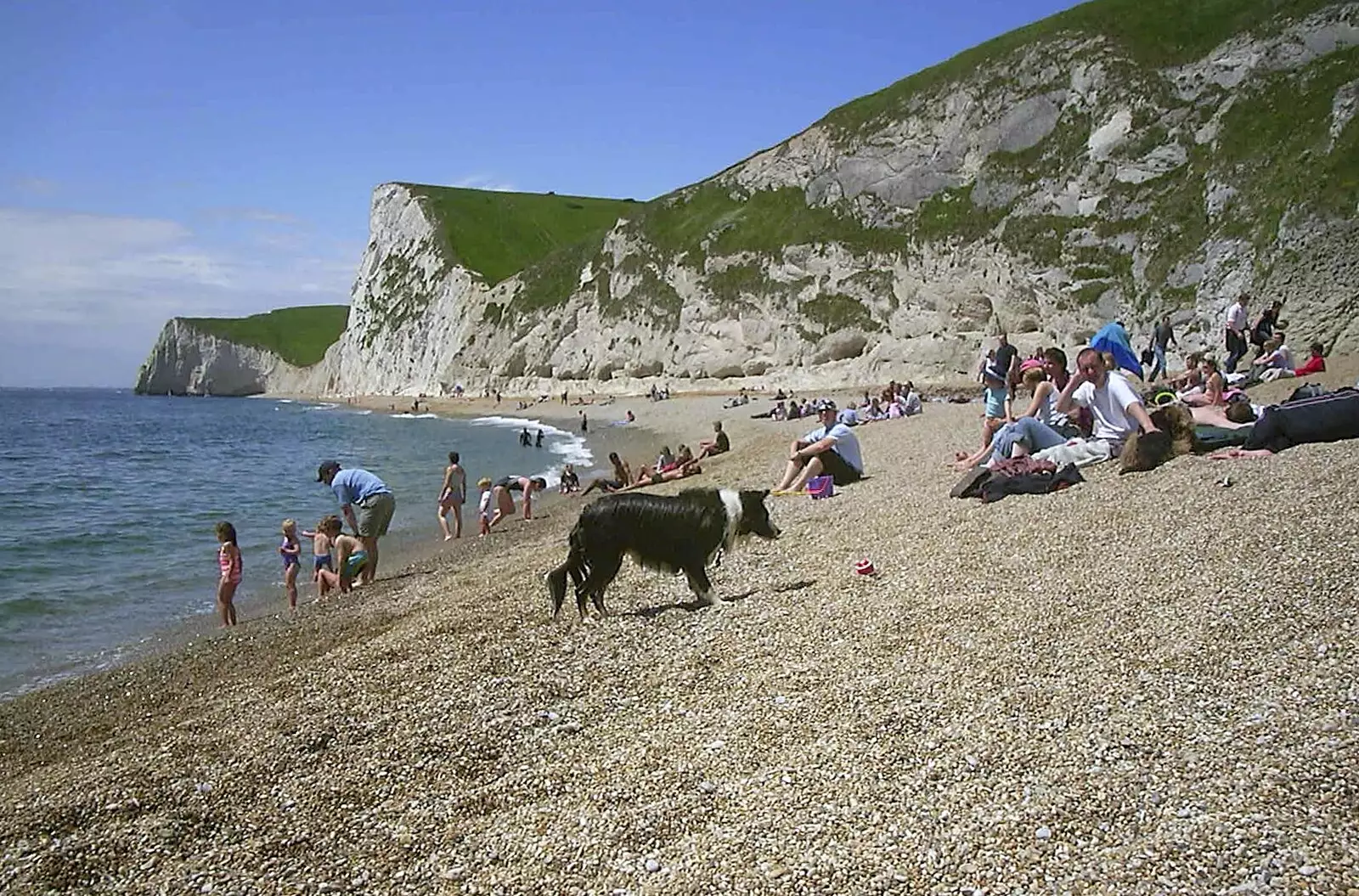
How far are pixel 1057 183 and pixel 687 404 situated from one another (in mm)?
21666

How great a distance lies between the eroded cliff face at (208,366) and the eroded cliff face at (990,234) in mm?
88379

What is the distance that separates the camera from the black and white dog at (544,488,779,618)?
8172mm

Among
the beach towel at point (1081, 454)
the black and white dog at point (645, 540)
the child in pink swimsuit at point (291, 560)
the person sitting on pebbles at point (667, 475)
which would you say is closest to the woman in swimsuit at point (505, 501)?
the person sitting on pebbles at point (667, 475)

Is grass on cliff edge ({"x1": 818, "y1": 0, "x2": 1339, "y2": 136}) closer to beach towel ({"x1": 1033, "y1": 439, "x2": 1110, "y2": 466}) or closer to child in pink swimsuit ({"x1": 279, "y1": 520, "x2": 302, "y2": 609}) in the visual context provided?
beach towel ({"x1": 1033, "y1": 439, "x2": 1110, "y2": 466})

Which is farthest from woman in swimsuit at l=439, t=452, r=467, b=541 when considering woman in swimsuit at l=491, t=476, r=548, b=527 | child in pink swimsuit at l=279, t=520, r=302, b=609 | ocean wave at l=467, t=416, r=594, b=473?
ocean wave at l=467, t=416, r=594, b=473

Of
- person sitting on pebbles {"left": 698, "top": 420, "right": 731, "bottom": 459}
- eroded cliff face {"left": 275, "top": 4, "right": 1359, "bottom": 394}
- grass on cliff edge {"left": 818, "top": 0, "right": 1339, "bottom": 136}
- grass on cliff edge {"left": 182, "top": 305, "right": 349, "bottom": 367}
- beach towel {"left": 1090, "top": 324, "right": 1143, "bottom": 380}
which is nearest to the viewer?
beach towel {"left": 1090, "top": 324, "right": 1143, "bottom": 380}

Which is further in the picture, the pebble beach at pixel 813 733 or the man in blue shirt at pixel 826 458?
the man in blue shirt at pixel 826 458

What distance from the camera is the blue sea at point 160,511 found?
470 inches

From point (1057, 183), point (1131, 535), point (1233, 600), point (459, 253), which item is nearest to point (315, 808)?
point (1233, 600)

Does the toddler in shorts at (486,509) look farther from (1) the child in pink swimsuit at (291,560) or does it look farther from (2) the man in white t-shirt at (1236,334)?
(2) the man in white t-shirt at (1236,334)

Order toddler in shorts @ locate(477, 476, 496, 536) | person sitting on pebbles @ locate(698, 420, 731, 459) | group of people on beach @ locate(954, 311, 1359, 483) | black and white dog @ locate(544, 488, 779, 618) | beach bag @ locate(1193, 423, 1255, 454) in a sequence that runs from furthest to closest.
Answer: person sitting on pebbles @ locate(698, 420, 731, 459) < toddler in shorts @ locate(477, 476, 496, 536) < beach bag @ locate(1193, 423, 1255, 454) < group of people on beach @ locate(954, 311, 1359, 483) < black and white dog @ locate(544, 488, 779, 618)

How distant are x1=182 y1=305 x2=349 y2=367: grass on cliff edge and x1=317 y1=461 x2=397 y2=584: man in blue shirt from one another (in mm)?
138139

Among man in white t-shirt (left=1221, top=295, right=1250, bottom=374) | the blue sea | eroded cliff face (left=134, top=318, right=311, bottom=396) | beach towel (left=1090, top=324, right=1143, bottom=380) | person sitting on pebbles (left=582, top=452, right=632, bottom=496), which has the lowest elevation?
the blue sea

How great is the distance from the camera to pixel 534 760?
A: 5605 mm
